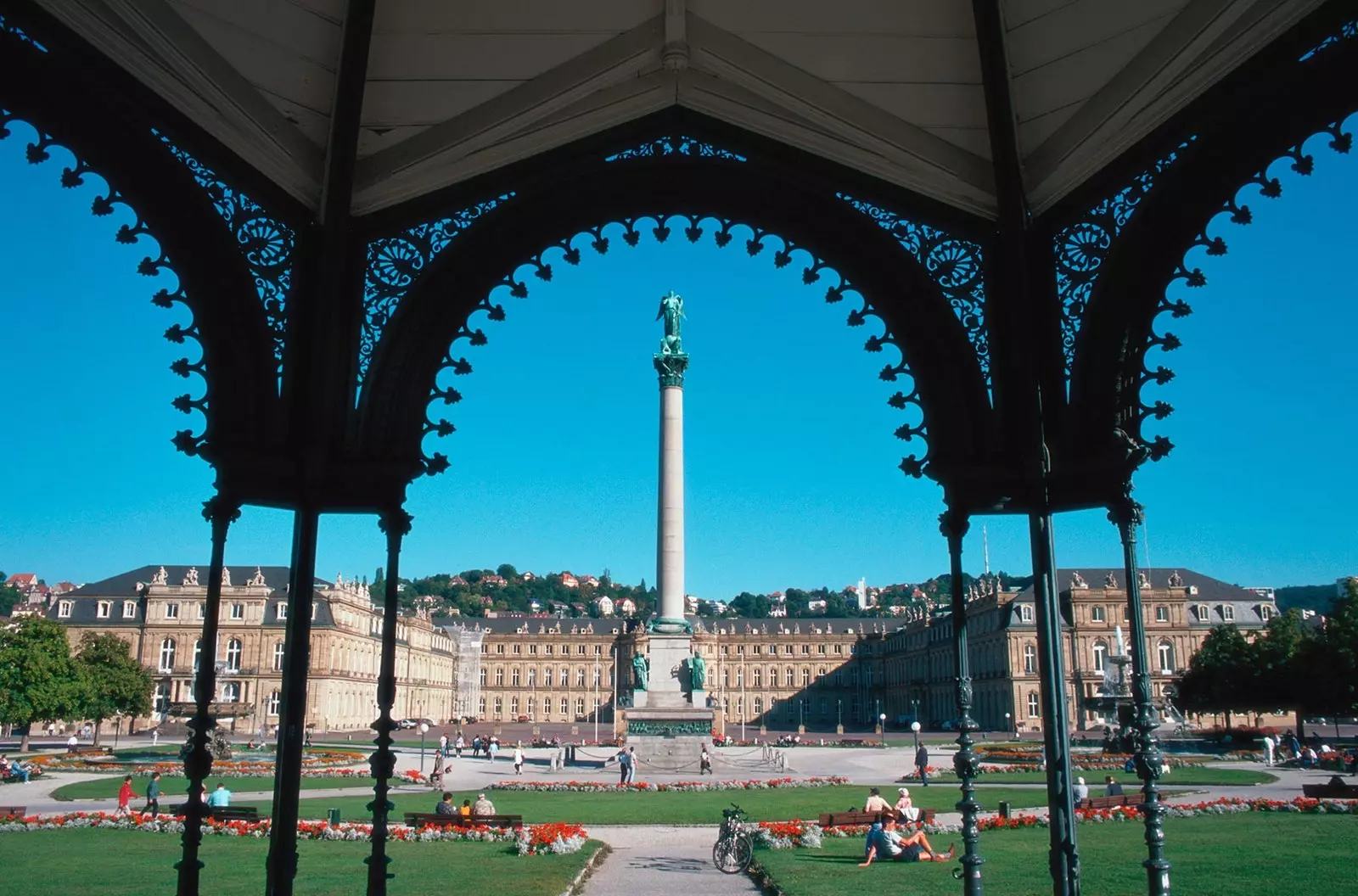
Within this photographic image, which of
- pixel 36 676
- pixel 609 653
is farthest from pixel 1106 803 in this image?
pixel 609 653

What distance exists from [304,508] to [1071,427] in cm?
522

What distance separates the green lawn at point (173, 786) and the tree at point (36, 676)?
64.2ft

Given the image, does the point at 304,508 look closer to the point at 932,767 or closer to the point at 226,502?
the point at 226,502

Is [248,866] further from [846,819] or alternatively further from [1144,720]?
[1144,720]

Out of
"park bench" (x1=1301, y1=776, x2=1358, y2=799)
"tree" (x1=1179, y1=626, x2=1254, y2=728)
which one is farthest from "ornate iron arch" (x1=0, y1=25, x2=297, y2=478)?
"tree" (x1=1179, y1=626, x2=1254, y2=728)

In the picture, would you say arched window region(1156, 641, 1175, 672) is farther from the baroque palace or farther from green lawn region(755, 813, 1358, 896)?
green lawn region(755, 813, 1358, 896)

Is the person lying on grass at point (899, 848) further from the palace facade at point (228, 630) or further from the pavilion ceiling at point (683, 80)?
the palace facade at point (228, 630)

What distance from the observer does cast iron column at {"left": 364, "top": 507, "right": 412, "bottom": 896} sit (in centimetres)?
696

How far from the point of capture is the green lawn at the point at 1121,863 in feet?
44.2

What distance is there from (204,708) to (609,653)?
13418 cm

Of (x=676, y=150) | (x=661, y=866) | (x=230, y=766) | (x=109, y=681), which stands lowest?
(x=230, y=766)

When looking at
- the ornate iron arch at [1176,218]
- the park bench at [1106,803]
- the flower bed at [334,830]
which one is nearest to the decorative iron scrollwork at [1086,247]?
the ornate iron arch at [1176,218]

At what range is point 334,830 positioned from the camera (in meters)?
19.1

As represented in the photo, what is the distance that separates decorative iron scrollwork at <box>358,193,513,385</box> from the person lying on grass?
1185 cm
